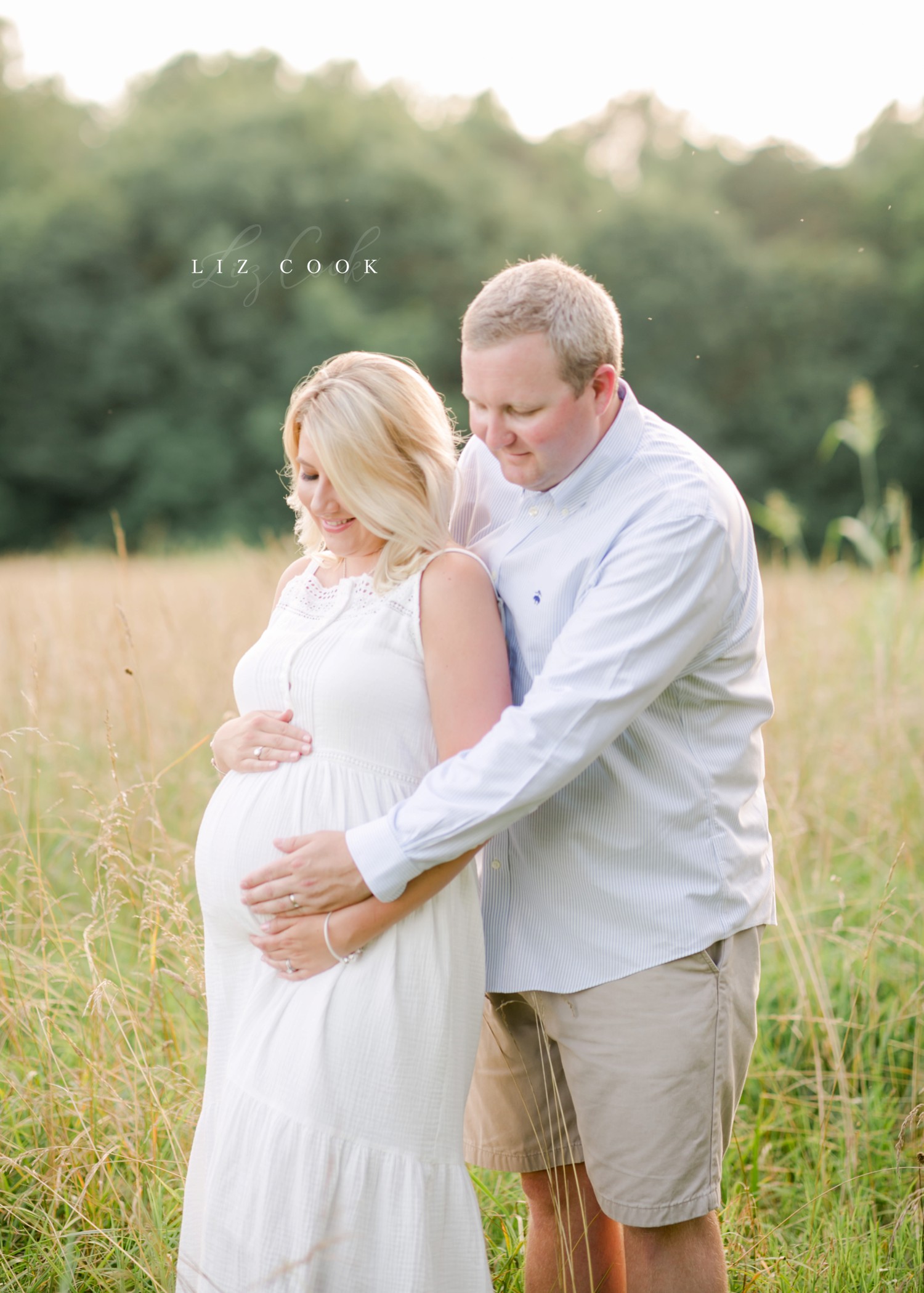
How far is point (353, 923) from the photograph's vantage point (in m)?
1.95

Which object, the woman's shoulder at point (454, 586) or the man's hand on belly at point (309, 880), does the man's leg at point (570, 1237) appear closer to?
the man's hand on belly at point (309, 880)

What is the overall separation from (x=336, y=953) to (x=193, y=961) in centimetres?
74

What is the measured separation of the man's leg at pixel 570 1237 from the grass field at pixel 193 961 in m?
0.17

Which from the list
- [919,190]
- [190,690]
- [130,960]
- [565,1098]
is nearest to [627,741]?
[565,1098]

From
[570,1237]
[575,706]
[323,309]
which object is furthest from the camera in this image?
[323,309]

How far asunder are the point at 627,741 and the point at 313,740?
594 millimetres

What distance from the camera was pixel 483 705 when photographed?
2020 mm

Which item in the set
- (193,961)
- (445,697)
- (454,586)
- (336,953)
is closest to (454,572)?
(454,586)

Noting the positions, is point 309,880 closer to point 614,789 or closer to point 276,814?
point 276,814

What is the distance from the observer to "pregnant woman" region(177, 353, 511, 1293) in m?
1.90

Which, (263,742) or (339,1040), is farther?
(263,742)

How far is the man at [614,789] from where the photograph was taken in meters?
1.91

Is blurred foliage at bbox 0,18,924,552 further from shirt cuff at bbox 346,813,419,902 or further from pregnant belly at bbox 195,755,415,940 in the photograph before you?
shirt cuff at bbox 346,813,419,902

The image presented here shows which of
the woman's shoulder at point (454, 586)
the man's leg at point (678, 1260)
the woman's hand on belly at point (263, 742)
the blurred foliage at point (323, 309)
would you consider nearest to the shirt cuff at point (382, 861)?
the woman's hand on belly at point (263, 742)
